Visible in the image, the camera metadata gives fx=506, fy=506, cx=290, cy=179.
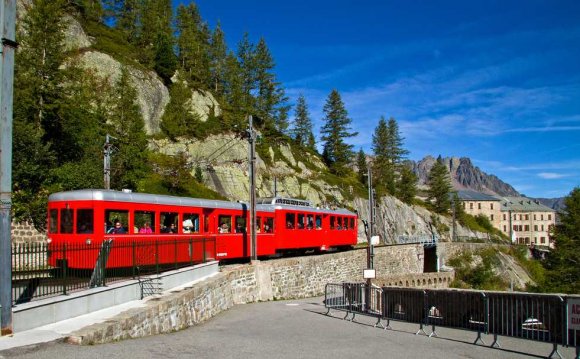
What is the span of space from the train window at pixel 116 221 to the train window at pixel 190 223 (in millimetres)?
3417

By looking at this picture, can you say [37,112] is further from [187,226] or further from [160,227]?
[160,227]

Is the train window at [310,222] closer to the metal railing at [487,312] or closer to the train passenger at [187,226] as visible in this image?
the train passenger at [187,226]

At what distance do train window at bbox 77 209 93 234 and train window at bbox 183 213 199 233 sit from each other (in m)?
4.68

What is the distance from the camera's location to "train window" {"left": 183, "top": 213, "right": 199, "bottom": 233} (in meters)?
19.7

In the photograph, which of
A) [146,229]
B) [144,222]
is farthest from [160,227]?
[144,222]

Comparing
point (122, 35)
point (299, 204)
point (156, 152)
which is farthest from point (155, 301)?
point (122, 35)

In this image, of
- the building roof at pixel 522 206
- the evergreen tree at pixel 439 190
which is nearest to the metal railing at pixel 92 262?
the evergreen tree at pixel 439 190

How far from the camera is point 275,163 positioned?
67875 millimetres

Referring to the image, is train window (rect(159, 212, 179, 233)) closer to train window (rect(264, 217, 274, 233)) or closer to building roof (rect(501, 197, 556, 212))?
train window (rect(264, 217, 274, 233))

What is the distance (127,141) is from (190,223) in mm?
25272

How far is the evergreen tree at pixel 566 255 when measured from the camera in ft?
176

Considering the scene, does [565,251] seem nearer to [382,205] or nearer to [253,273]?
[382,205]

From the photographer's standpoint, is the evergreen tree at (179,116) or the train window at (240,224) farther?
the evergreen tree at (179,116)

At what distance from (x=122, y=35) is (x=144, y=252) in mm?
66360
